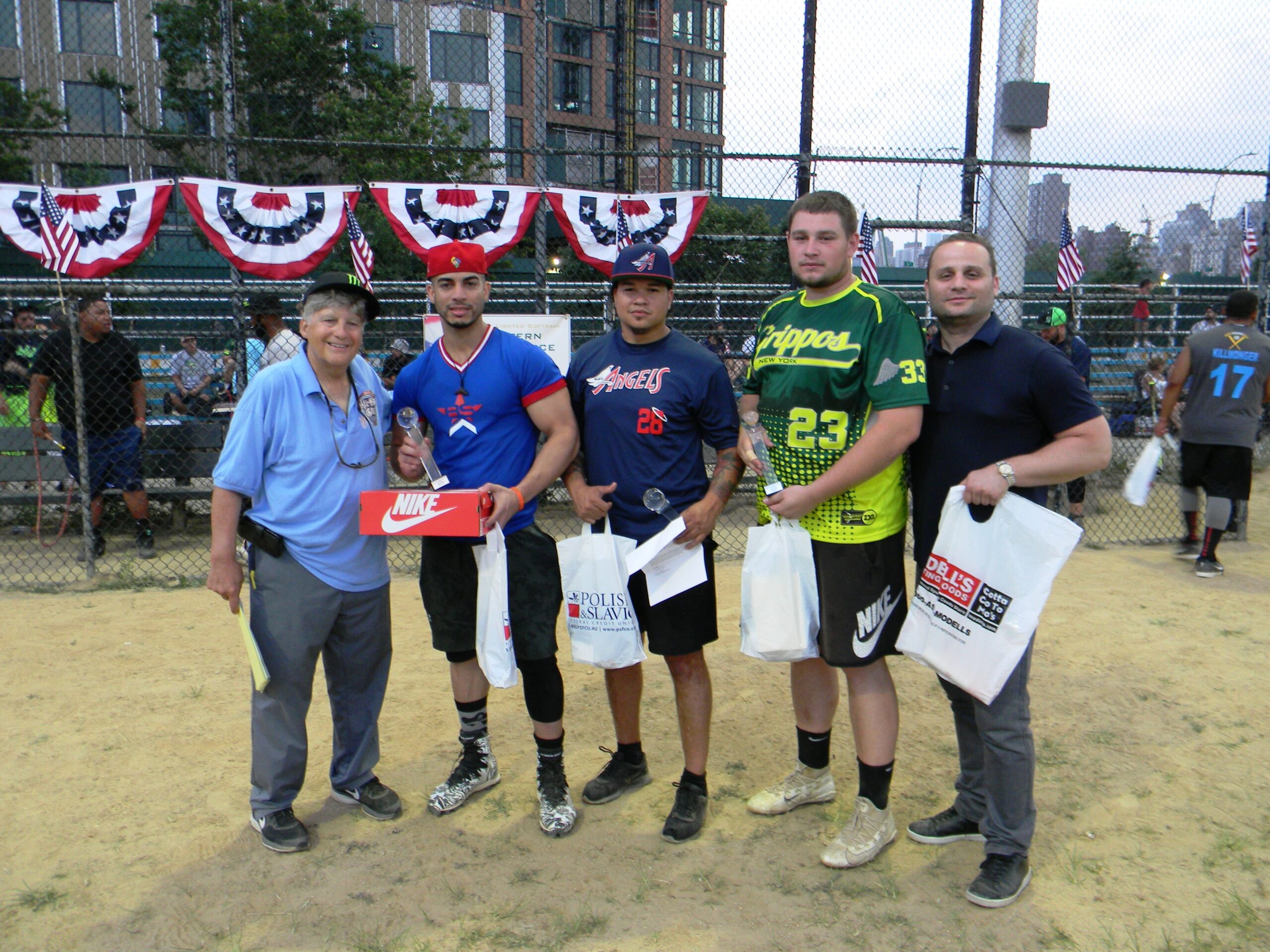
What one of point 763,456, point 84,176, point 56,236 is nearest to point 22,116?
point 84,176

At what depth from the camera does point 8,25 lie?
22797 mm

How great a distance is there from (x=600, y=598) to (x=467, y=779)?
3.13ft

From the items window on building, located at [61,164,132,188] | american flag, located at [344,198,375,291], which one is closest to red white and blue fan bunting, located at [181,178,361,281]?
american flag, located at [344,198,375,291]

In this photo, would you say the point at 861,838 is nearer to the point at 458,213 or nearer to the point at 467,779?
the point at 467,779

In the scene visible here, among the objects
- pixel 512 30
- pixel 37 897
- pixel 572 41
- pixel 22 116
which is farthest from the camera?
pixel 22 116

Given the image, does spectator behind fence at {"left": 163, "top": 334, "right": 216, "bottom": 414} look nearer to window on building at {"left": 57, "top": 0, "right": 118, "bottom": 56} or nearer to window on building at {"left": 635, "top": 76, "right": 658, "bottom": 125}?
window on building at {"left": 635, "top": 76, "right": 658, "bottom": 125}

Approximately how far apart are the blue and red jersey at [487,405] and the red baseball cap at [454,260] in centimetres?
23

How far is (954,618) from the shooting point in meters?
2.63

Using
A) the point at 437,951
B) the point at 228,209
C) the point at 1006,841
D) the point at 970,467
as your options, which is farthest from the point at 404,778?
the point at 228,209

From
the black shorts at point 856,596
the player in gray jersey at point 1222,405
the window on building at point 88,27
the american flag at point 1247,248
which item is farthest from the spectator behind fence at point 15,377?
the window on building at point 88,27

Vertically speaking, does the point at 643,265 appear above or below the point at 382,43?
below

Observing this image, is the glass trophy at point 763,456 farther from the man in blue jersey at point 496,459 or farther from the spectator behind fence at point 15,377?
the spectator behind fence at point 15,377

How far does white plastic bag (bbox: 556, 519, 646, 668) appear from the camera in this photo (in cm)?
298

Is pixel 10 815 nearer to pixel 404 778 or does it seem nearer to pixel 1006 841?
pixel 404 778
